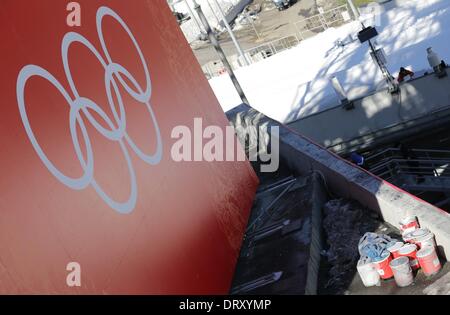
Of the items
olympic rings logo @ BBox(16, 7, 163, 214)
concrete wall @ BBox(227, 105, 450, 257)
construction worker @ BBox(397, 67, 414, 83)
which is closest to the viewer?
olympic rings logo @ BBox(16, 7, 163, 214)

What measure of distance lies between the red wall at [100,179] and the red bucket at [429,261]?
8.24 feet

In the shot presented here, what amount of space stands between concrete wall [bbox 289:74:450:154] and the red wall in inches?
478

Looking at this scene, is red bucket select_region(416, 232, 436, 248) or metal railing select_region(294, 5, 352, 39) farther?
metal railing select_region(294, 5, 352, 39)

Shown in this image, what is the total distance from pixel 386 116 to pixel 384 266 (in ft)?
48.3

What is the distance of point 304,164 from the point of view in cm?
1478

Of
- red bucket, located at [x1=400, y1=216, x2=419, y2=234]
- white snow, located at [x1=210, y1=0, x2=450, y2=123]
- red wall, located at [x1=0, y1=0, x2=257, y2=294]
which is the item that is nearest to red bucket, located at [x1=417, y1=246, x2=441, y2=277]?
red bucket, located at [x1=400, y1=216, x2=419, y2=234]

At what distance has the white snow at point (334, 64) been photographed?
27.7 meters

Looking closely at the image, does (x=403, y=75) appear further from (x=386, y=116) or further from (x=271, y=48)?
(x=271, y=48)

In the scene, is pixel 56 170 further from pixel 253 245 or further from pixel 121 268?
pixel 253 245

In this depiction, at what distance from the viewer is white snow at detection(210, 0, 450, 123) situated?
27703mm

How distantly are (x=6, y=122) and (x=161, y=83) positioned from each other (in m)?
4.97

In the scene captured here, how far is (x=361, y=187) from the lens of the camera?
11984mm

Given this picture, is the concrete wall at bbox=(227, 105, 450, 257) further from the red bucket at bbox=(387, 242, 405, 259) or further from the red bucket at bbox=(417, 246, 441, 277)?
the red bucket at bbox=(387, 242, 405, 259)
